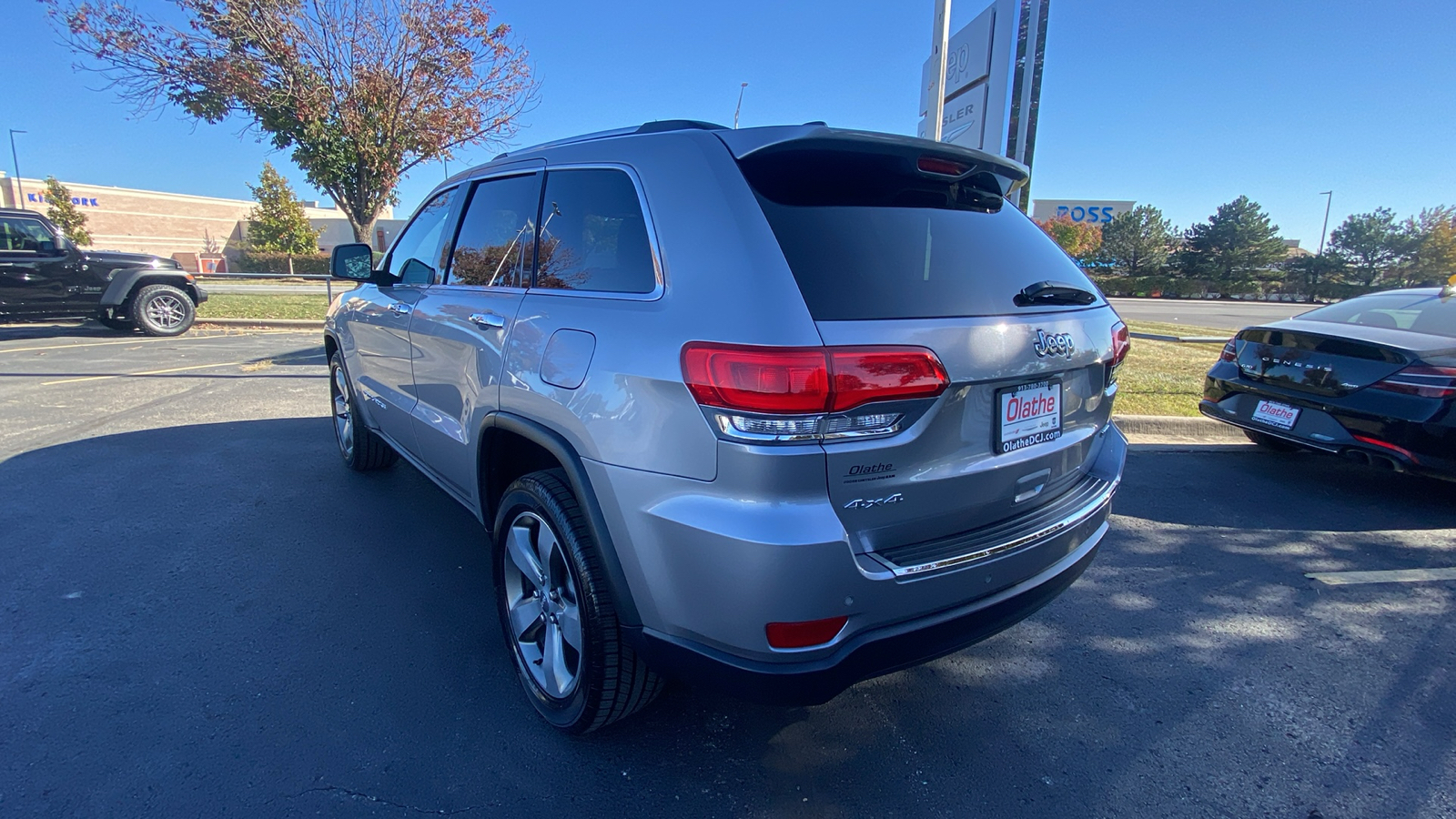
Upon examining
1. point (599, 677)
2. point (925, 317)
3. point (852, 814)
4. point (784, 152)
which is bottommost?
point (852, 814)

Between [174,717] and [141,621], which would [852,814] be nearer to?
[174,717]

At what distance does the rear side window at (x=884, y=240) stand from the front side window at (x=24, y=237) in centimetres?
1365

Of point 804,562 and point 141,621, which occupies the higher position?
point 804,562

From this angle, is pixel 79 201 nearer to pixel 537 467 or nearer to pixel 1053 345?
pixel 537 467

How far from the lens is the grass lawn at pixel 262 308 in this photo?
13.8 meters

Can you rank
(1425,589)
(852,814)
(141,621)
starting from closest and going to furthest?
1. (852,814)
2. (141,621)
3. (1425,589)

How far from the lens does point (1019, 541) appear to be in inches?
80.4

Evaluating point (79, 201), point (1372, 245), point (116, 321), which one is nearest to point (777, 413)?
point (116, 321)

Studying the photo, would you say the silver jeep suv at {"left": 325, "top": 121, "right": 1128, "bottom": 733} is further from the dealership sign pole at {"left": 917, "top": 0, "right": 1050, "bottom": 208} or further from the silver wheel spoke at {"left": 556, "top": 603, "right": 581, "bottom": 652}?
the dealership sign pole at {"left": 917, "top": 0, "right": 1050, "bottom": 208}

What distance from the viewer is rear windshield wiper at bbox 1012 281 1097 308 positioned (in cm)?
214

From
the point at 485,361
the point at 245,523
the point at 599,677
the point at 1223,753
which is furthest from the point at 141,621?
the point at 1223,753

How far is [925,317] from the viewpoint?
1832 mm

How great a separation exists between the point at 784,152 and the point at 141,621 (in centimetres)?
313

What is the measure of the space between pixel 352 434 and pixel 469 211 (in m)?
2.29
